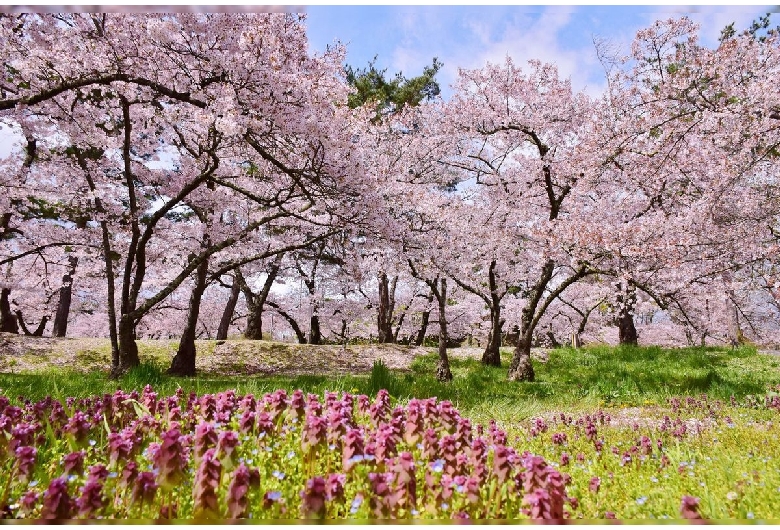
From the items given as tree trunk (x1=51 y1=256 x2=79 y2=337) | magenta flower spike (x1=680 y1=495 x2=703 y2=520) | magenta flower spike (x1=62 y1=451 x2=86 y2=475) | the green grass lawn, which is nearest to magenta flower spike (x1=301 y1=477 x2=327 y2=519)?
magenta flower spike (x1=62 y1=451 x2=86 y2=475)

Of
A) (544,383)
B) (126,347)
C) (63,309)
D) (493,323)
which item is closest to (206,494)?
(544,383)

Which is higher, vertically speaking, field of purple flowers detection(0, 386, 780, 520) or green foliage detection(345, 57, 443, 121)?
green foliage detection(345, 57, 443, 121)

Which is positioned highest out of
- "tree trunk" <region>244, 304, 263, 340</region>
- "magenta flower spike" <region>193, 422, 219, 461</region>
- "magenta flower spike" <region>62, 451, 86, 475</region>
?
"tree trunk" <region>244, 304, 263, 340</region>

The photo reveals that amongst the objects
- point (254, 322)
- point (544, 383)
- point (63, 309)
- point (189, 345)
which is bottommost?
point (544, 383)

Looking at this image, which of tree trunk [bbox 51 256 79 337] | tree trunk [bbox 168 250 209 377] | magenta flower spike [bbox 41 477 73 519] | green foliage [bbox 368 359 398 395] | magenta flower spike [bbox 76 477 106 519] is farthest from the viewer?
tree trunk [bbox 51 256 79 337]

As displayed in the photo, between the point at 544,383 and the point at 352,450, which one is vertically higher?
the point at 352,450

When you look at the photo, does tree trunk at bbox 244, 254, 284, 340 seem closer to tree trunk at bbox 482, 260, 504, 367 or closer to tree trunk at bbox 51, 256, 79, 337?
tree trunk at bbox 51, 256, 79, 337

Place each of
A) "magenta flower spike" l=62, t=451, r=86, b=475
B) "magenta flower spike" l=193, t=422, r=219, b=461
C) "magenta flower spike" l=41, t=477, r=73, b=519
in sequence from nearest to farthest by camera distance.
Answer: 1. "magenta flower spike" l=41, t=477, r=73, b=519
2. "magenta flower spike" l=62, t=451, r=86, b=475
3. "magenta flower spike" l=193, t=422, r=219, b=461

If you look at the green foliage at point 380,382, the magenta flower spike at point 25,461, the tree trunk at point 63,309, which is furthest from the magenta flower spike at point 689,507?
the tree trunk at point 63,309

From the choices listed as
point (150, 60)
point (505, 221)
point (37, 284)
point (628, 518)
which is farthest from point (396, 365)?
point (37, 284)

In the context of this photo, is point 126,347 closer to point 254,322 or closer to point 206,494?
point 206,494

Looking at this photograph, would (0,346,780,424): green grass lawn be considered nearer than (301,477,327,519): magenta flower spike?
No

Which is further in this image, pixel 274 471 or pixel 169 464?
pixel 274 471

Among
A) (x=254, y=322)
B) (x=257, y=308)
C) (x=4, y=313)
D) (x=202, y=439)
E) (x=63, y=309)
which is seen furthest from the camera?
(x=254, y=322)
